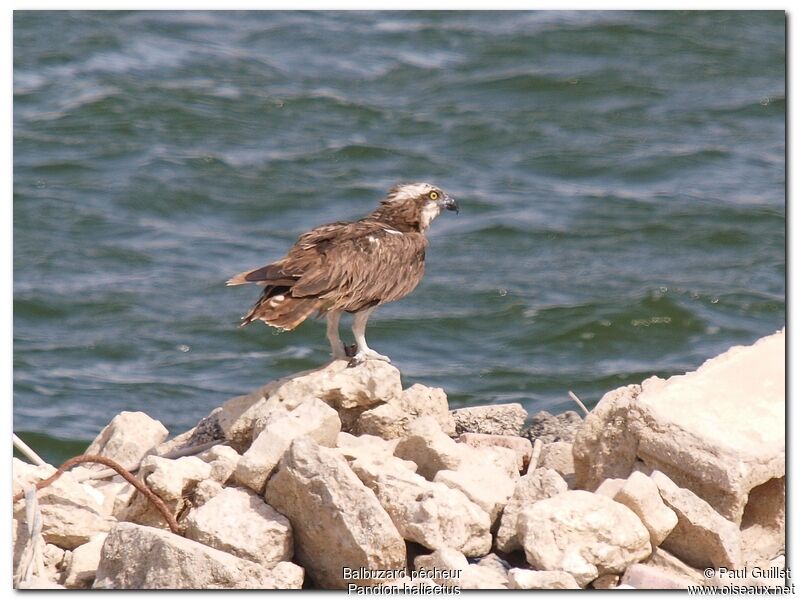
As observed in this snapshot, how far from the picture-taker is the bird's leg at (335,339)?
7.72 m

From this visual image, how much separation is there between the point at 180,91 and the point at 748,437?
15.7m

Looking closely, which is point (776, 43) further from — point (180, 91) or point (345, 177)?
point (180, 91)

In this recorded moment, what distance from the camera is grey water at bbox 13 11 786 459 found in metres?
14.5

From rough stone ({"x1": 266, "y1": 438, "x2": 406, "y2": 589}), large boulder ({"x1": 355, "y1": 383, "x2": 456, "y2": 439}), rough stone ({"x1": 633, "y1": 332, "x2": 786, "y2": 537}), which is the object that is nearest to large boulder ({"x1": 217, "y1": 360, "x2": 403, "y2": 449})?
large boulder ({"x1": 355, "y1": 383, "x2": 456, "y2": 439})

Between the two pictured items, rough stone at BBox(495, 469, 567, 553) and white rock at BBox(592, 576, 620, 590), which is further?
rough stone at BBox(495, 469, 567, 553)

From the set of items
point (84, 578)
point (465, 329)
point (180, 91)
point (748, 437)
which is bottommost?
point (465, 329)

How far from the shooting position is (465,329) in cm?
1516

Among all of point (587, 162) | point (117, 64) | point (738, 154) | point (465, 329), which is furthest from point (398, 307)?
point (117, 64)

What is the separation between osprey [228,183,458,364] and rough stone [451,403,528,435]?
2.26 feet

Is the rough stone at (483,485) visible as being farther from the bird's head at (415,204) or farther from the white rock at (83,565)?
the bird's head at (415,204)

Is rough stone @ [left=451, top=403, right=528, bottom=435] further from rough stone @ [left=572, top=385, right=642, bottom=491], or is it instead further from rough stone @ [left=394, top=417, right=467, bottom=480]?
rough stone @ [left=572, top=385, right=642, bottom=491]

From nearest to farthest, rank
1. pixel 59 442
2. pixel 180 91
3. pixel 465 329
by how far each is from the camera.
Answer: pixel 59 442 < pixel 465 329 < pixel 180 91

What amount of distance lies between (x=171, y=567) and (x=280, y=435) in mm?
847

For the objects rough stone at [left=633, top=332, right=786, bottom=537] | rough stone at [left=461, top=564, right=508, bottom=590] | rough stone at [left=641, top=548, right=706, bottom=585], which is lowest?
rough stone at [left=641, top=548, right=706, bottom=585]
